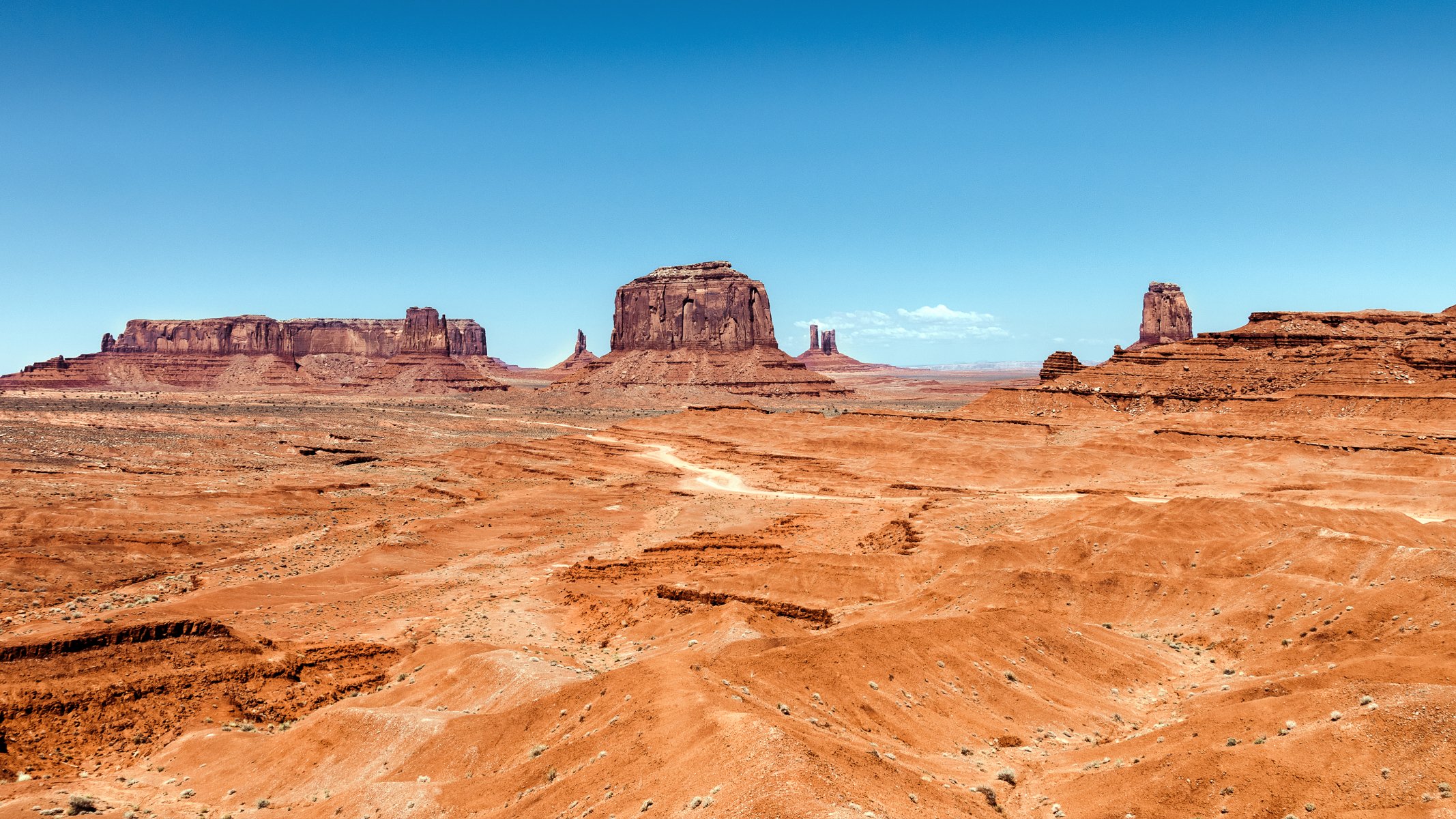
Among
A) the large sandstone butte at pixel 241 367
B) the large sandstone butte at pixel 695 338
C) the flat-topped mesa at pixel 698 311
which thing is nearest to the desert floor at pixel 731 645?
the large sandstone butte at pixel 695 338

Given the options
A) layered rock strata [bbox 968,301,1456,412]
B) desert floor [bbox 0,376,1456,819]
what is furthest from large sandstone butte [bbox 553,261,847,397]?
desert floor [bbox 0,376,1456,819]

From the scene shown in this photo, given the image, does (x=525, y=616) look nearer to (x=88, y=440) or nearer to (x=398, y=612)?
(x=398, y=612)

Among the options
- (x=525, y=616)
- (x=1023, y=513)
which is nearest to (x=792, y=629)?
(x=525, y=616)

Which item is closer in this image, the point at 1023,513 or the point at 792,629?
the point at 792,629

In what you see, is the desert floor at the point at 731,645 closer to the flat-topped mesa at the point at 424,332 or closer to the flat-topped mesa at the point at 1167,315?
the flat-topped mesa at the point at 1167,315

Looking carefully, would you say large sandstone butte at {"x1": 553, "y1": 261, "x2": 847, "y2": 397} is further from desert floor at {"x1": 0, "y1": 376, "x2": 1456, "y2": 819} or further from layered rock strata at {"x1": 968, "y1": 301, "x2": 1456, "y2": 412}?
desert floor at {"x1": 0, "y1": 376, "x2": 1456, "y2": 819}
